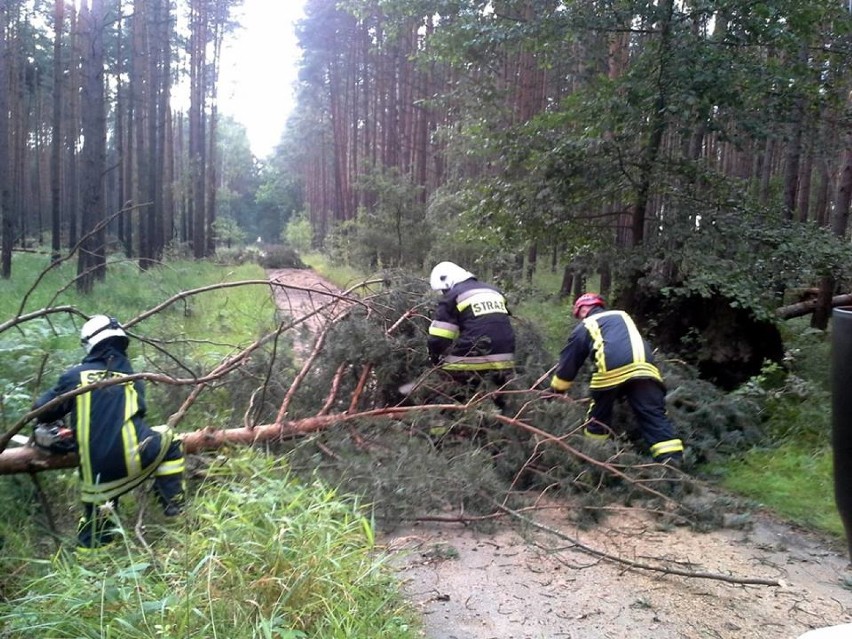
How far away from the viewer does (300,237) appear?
43.0 m

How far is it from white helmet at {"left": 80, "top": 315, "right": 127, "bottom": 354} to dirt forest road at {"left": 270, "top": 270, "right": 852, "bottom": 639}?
6.62 feet

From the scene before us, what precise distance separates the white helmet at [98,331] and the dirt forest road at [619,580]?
2016 millimetres

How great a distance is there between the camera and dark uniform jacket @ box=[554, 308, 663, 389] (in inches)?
199

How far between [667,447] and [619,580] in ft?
5.28

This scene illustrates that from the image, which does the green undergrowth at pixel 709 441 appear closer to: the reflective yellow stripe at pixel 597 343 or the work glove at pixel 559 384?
the work glove at pixel 559 384

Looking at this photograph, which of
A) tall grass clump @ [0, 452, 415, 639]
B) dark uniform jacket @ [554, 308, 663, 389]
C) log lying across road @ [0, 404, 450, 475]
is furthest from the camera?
dark uniform jacket @ [554, 308, 663, 389]

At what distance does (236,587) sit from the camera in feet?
8.53

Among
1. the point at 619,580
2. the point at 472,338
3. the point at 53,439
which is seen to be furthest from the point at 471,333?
the point at 53,439

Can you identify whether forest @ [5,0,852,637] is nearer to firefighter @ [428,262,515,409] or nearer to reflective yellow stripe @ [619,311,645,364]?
firefighter @ [428,262,515,409]

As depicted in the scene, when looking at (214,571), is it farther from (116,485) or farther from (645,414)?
(645,414)

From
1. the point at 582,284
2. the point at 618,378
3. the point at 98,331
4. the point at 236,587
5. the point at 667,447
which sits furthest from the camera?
the point at 582,284

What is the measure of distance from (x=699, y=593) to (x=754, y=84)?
5417 mm

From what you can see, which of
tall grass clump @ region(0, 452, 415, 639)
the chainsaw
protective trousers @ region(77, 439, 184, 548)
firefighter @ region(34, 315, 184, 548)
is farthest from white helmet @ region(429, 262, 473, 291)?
the chainsaw

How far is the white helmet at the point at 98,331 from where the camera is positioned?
389 centimetres
